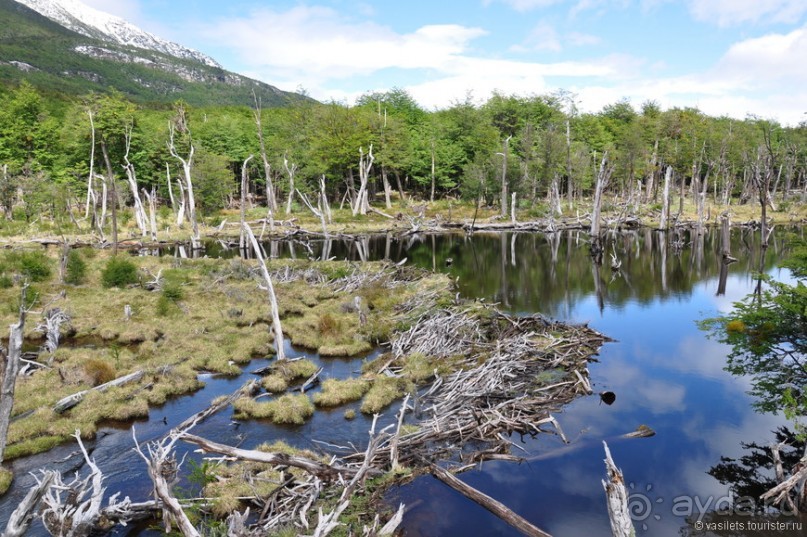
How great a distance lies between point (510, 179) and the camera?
3223 inches

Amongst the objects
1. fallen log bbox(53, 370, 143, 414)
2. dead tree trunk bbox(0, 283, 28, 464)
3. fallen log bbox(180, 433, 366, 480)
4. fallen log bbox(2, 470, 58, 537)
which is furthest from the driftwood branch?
fallen log bbox(53, 370, 143, 414)

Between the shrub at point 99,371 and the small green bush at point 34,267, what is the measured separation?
14243 mm

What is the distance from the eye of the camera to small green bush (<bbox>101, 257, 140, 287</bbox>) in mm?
32094

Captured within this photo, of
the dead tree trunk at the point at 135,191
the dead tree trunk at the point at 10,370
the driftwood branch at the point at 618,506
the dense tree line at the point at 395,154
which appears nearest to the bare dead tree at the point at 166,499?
the dead tree trunk at the point at 10,370

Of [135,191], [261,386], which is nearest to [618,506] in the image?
[261,386]

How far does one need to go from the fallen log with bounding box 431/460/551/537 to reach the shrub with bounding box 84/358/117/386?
13.4 meters

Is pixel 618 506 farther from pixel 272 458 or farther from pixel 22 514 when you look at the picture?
pixel 22 514

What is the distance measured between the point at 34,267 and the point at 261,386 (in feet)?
68.7

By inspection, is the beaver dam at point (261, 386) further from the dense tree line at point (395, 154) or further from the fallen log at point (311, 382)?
the dense tree line at point (395, 154)

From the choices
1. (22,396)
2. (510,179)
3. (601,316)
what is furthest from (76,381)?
(510,179)

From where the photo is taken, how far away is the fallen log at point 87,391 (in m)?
17.1

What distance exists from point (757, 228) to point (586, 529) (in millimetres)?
76143

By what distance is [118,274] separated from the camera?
106ft

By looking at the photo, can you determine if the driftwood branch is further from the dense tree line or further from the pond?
the dense tree line
